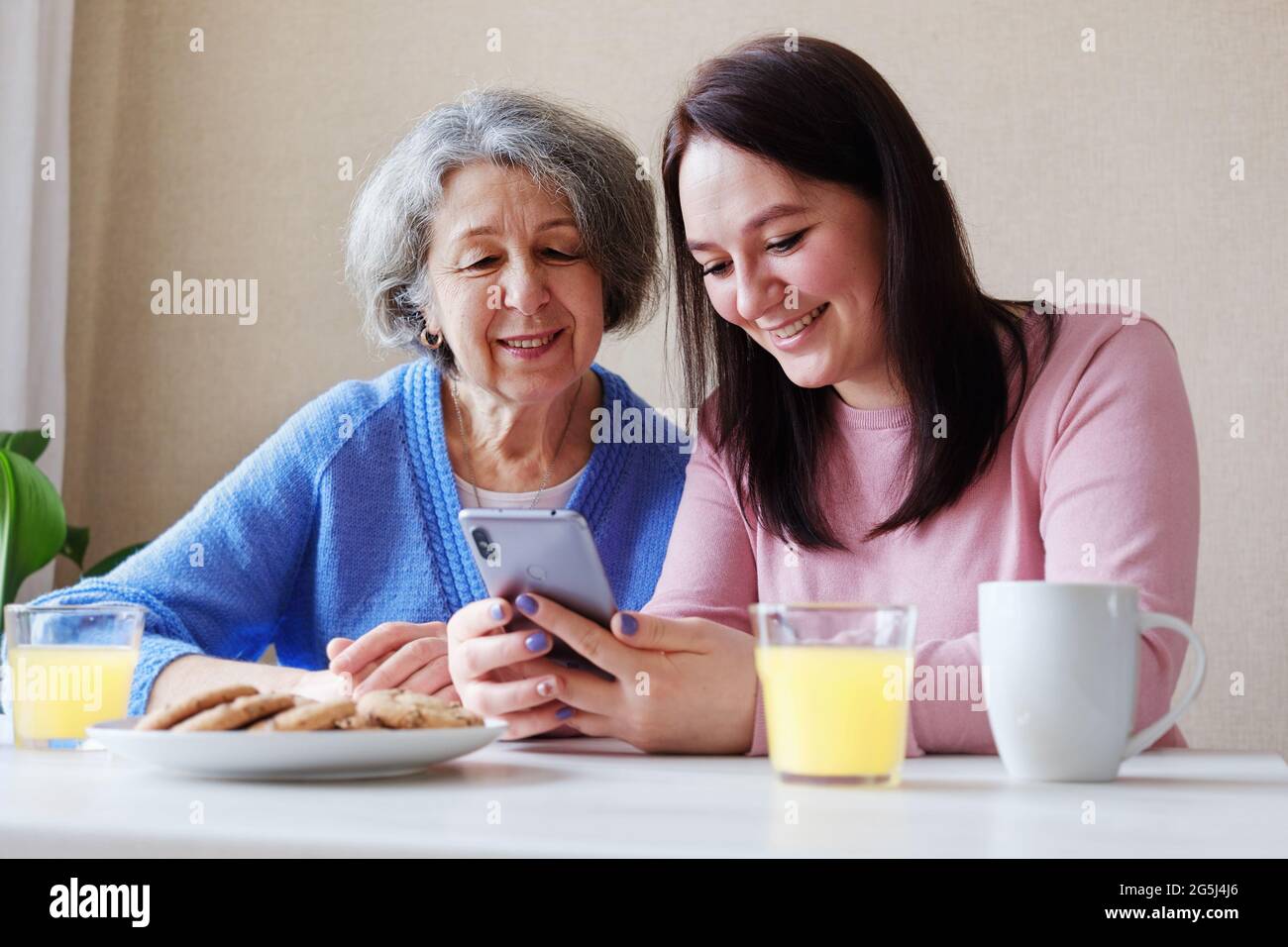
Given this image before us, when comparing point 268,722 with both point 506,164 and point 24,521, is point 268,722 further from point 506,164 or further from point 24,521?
point 24,521

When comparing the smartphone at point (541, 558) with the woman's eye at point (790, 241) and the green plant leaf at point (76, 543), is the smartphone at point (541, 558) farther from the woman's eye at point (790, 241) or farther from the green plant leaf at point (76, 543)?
the green plant leaf at point (76, 543)

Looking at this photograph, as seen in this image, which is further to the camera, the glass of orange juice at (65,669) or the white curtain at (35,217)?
the white curtain at (35,217)

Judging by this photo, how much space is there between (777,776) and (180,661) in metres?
0.80

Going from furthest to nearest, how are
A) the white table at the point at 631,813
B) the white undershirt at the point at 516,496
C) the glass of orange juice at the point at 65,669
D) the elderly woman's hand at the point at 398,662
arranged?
the white undershirt at the point at 516,496 → the elderly woman's hand at the point at 398,662 → the glass of orange juice at the point at 65,669 → the white table at the point at 631,813

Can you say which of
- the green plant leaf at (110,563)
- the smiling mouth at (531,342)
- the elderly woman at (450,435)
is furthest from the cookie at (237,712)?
the green plant leaf at (110,563)

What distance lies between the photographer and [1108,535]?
1.12m

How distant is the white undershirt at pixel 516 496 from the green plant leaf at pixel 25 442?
1.11m

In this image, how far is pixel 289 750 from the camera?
29.4 inches

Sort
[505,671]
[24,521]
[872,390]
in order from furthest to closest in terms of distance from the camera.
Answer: [24,521] < [872,390] < [505,671]

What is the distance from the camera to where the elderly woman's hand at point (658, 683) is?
99 centimetres

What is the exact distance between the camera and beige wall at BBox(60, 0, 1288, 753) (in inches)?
107

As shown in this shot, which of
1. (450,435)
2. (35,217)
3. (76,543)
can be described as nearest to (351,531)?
(450,435)

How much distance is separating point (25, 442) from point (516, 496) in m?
1.22

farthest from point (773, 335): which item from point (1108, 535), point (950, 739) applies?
point (950, 739)
